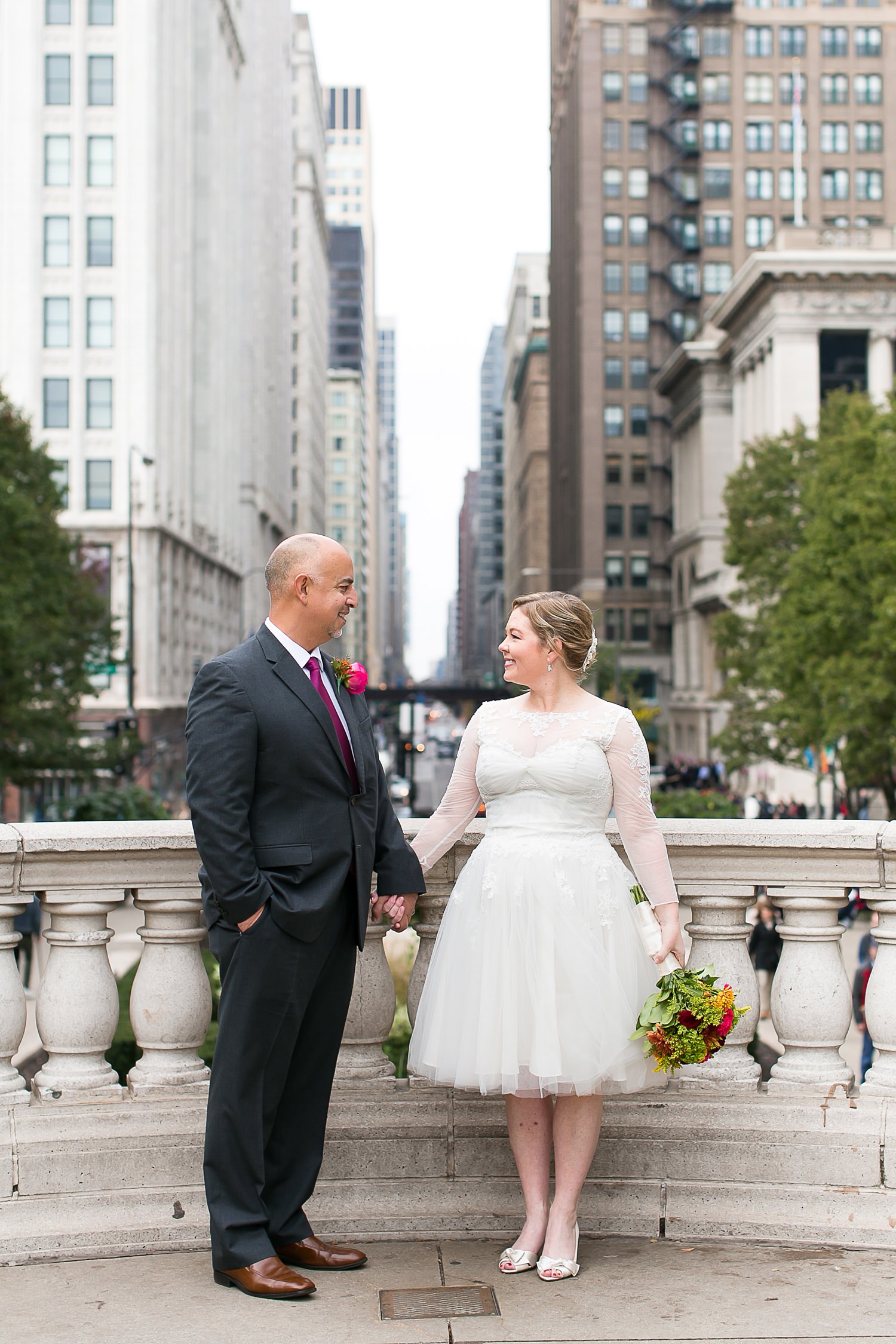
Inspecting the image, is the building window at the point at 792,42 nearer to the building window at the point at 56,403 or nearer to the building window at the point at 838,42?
the building window at the point at 838,42

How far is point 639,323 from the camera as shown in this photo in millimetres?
107938

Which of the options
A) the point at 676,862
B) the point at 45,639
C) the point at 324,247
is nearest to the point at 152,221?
the point at 45,639

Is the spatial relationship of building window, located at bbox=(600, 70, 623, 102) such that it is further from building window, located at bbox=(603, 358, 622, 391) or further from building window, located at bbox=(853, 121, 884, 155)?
building window, located at bbox=(603, 358, 622, 391)

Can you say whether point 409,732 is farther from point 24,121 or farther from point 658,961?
point 658,961

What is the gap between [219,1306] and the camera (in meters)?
4.64

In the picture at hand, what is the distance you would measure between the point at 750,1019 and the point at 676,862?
65 cm

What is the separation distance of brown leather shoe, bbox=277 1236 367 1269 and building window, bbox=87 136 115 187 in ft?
200

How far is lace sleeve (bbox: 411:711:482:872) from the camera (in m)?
5.23

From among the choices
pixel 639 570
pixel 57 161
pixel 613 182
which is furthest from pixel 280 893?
pixel 613 182

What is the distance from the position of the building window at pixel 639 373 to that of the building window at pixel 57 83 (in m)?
56.0

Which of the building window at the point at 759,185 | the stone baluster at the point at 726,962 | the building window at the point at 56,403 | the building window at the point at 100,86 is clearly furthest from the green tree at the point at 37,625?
the building window at the point at 759,185

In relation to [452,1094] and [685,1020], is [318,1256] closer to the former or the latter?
[452,1094]

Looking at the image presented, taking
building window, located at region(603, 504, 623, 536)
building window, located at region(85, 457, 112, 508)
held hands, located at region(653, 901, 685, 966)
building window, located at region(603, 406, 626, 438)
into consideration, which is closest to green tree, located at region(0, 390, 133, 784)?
building window, located at region(85, 457, 112, 508)

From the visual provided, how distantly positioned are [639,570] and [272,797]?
104 metres
